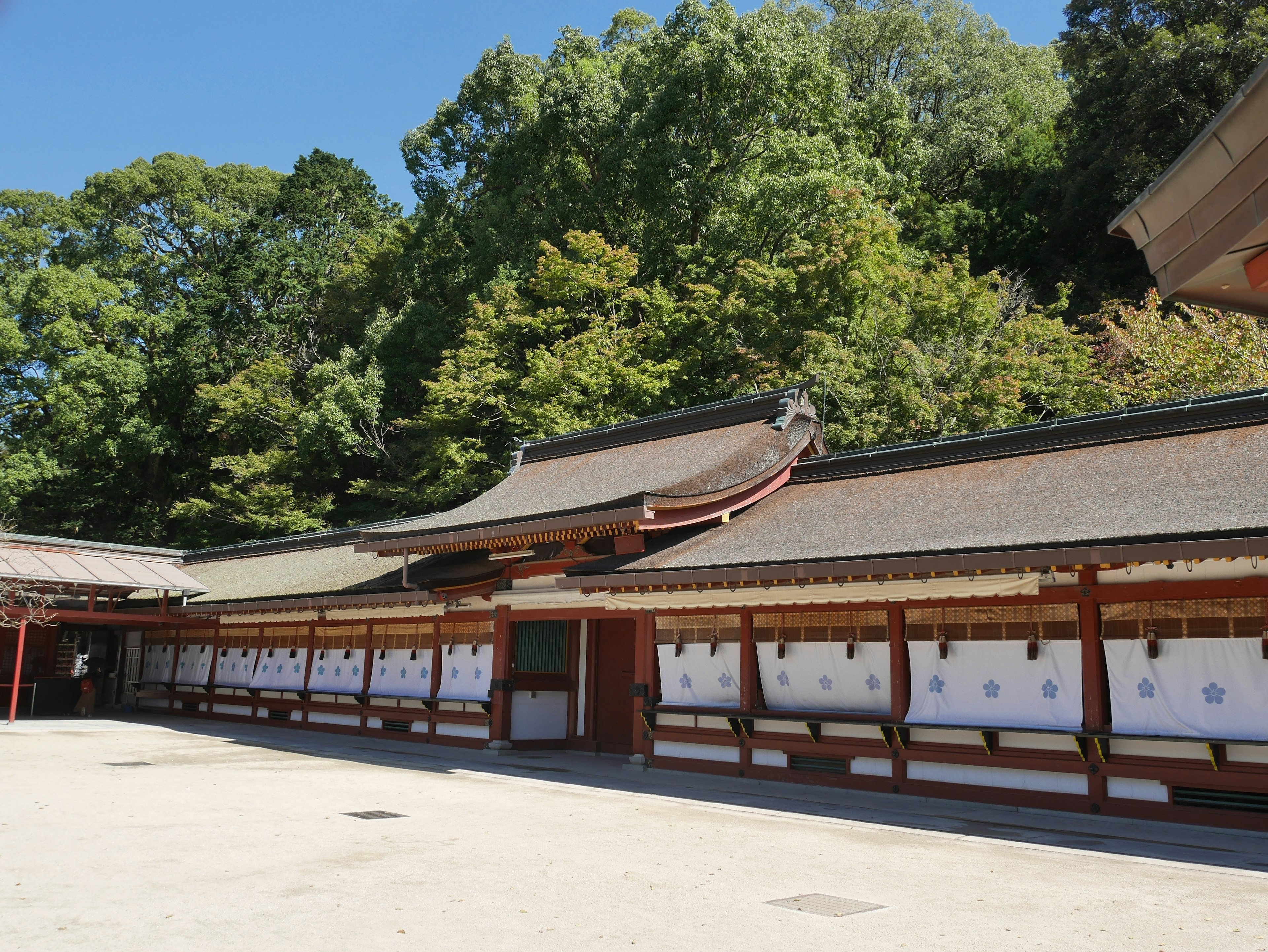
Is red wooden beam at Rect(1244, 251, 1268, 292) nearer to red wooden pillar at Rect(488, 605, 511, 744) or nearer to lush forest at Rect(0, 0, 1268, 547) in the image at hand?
red wooden pillar at Rect(488, 605, 511, 744)

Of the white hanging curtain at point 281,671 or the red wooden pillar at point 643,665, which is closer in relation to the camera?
the red wooden pillar at point 643,665

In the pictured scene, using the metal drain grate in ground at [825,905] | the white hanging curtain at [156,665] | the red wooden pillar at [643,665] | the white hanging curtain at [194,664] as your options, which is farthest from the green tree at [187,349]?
the metal drain grate in ground at [825,905]

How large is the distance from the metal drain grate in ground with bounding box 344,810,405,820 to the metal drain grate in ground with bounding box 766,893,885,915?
468cm

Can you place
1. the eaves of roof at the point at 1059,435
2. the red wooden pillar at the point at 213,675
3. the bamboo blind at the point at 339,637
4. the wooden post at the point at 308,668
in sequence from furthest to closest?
the red wooden pillar at the point at 213,675, the wooden post at the point at 308,668, the bamboo blind at the point at 339,637, the eaves of roof at the point at 1059,435

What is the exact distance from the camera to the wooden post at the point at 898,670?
11789 millimetres

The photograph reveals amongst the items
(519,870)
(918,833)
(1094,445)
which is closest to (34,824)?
(519,870)

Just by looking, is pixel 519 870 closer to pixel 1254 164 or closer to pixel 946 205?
pixel 1254 164

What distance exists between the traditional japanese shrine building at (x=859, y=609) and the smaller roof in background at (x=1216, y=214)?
5.53m

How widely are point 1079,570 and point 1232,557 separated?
2183 mm

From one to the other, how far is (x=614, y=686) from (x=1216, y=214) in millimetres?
14934

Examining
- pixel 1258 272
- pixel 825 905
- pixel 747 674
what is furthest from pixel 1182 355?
pixel 1258 272

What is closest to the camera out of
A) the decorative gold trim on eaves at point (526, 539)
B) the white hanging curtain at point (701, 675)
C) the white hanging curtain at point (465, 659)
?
the white hanging curtain at point (701, 675)

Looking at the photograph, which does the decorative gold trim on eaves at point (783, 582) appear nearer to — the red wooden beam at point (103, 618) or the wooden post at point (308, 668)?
the wooden post at point (308, 668)

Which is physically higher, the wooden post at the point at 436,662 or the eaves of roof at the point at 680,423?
the eaves of roof at the point at 680,423
